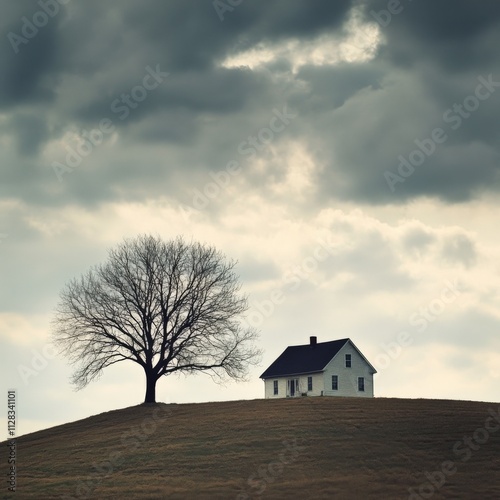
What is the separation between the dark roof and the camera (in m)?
83.7

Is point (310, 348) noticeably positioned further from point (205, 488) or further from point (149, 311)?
point (205, 488)

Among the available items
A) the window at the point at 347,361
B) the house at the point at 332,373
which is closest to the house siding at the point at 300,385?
the house at the point at 332,373

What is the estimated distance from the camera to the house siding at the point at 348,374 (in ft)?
271

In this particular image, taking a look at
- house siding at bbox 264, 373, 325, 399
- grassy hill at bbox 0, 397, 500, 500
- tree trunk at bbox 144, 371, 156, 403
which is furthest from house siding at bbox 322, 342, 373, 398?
tree trunk at bbox 144, 371, 156, 403

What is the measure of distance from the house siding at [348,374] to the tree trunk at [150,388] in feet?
61.1

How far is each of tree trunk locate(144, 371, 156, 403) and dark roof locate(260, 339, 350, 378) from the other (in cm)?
1819

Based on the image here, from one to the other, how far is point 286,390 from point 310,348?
5.37 meters

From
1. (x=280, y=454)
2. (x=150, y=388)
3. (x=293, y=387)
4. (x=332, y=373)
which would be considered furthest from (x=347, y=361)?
(x=280, y=454)

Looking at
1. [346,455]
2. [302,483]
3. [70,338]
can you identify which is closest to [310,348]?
[70,338]

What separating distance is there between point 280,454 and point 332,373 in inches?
1457

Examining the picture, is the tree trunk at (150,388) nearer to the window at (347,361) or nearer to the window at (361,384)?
the window at (347,361)

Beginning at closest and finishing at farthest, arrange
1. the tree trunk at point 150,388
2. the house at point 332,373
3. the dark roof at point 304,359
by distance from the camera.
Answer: the tree trunk at point 150,388
the house at point 332,373
the dark roof at point 304,359

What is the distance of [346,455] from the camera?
4609cm

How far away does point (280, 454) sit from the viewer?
4644 centimetres
